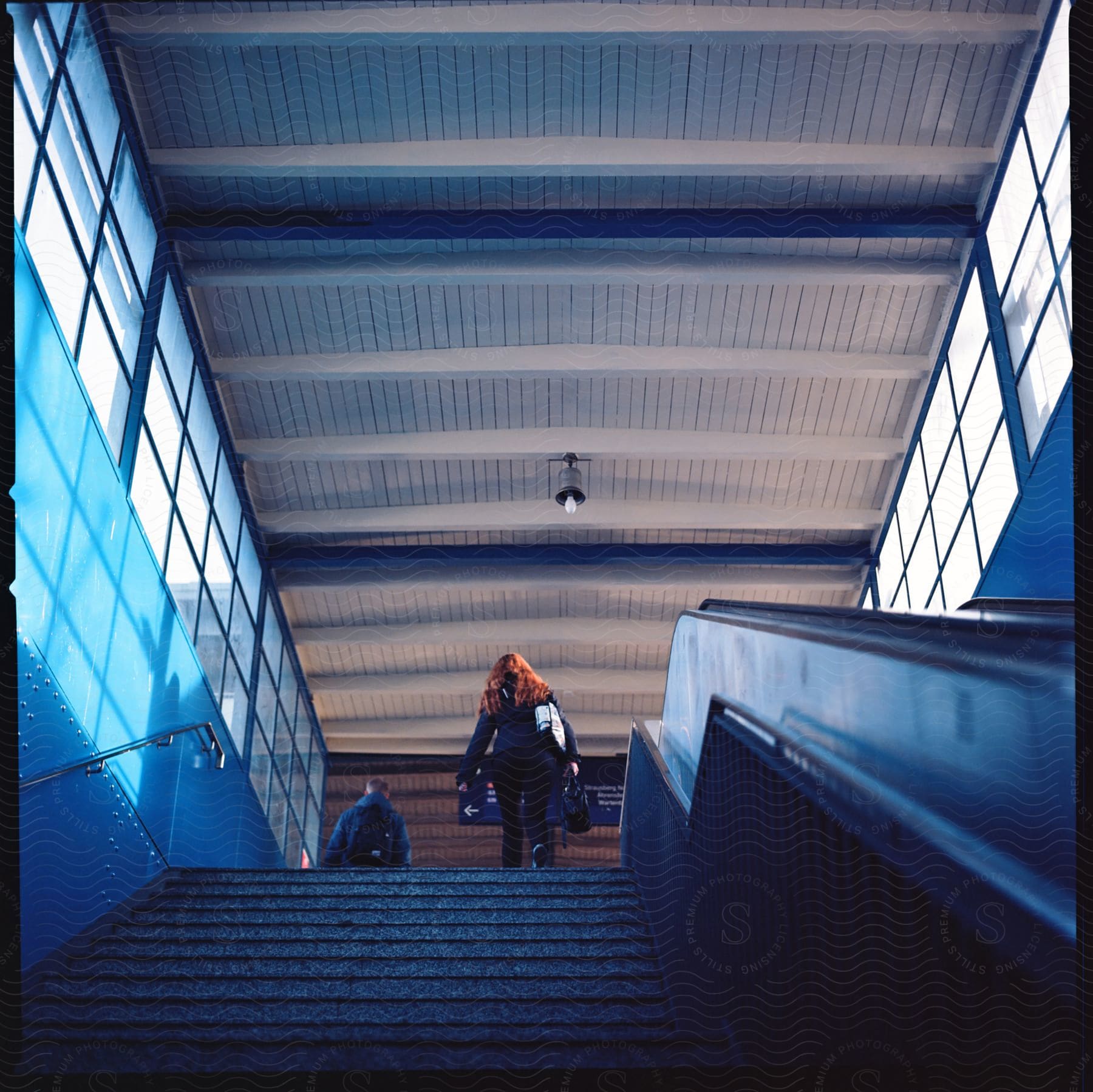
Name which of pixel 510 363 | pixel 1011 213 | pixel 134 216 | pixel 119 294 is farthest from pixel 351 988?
pixel 1011 213

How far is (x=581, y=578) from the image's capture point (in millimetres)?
8656

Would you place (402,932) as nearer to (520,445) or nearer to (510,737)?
(510,737)

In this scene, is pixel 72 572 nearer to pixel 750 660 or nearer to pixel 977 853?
pixel 750 660

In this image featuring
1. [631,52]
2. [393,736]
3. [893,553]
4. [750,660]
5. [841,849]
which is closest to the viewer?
[841,849]

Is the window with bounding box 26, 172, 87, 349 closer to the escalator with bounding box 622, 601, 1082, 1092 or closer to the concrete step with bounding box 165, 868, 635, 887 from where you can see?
the concrete step with bounding box 165, 868, 635, 887

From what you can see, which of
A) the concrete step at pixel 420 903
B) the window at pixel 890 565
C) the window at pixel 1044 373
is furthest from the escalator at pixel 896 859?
the window at pixel 890 565

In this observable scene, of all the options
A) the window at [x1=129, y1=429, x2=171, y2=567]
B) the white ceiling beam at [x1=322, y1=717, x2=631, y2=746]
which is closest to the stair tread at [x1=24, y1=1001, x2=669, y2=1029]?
the window at [x1=129, y1=429, x2=171, y2=567]

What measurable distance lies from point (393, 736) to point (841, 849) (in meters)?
10.1

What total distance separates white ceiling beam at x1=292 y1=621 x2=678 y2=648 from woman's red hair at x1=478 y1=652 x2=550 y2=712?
4.86m

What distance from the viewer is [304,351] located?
654 centimetres

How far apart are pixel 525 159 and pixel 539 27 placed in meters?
0.72

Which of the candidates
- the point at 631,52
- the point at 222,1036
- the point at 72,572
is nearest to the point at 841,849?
the point at 222,1036

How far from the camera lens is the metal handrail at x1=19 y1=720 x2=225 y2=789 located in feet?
9.66

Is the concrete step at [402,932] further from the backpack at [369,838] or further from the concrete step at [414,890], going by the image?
the backpack at [369,838]
